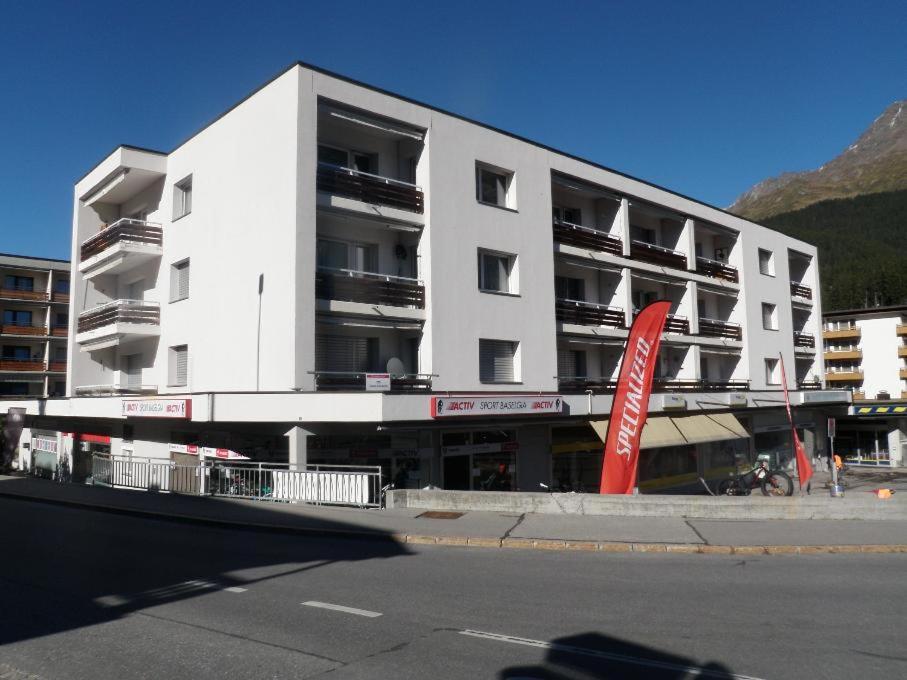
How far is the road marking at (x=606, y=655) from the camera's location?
6.02m

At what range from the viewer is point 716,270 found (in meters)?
34.1

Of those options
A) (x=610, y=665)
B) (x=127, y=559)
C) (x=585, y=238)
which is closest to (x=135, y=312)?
(x=127, y=559)

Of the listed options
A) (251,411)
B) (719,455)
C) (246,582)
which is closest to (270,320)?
(251,411)

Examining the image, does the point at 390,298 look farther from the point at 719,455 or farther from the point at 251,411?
the point at 719,455

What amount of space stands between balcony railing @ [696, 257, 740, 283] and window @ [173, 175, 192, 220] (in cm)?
2147

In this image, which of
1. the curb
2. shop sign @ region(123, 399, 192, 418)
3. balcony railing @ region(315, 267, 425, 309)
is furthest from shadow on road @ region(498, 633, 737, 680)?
shop sign @ region(123, 399, 192, 418)

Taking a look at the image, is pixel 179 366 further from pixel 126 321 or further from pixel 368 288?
pixel 368 288

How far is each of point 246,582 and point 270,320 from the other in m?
10.7

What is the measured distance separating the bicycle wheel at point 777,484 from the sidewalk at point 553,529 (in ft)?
26.0

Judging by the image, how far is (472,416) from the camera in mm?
19641

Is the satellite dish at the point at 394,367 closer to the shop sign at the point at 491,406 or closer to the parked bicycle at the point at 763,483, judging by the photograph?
the shop sign at the point at 491,406

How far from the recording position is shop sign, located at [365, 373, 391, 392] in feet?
61.4

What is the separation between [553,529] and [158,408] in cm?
1226

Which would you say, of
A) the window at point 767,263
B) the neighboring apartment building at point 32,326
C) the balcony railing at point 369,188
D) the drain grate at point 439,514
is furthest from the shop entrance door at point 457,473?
the neighboring apartment building at point 32,326
